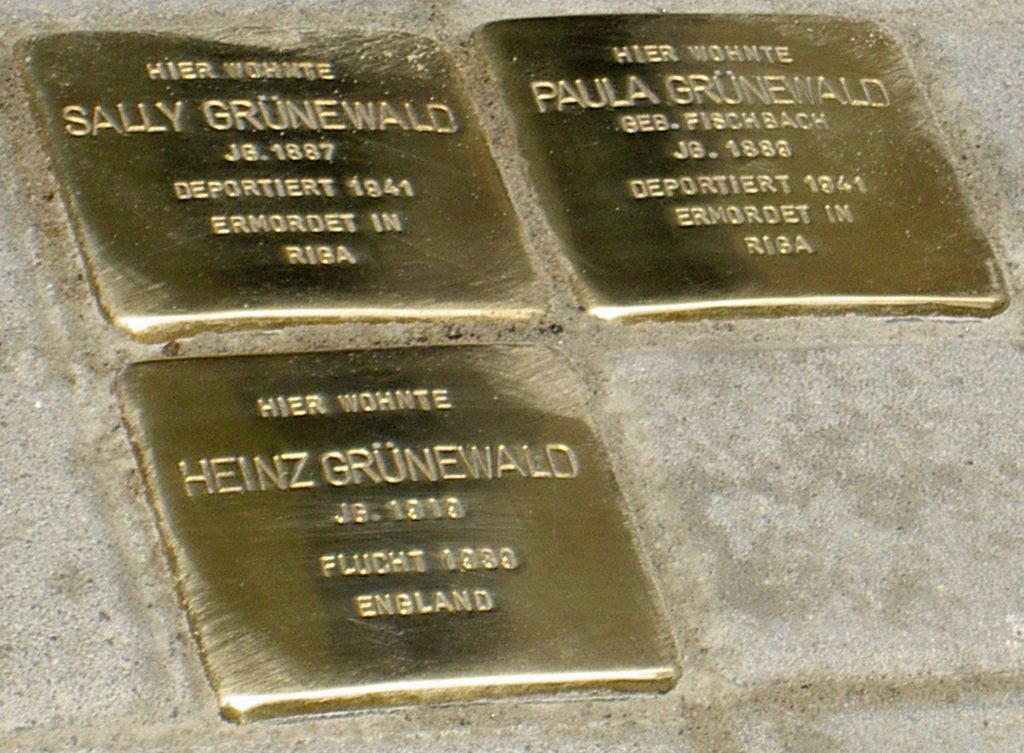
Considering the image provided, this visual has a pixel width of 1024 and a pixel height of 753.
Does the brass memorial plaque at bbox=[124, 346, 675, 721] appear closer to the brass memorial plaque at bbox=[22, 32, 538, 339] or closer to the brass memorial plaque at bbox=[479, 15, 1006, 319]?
the brass memorial plaque at bbox=[22, 32, 538, 339]

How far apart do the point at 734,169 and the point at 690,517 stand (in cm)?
48

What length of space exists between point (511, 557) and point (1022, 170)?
3.13 ft

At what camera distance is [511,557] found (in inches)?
63.2

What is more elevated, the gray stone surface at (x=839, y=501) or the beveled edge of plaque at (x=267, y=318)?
the beveled edge of plaque at (x=267, y=318)

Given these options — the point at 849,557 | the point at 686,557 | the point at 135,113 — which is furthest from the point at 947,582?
the point at 135,113

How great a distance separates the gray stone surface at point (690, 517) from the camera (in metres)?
1.54

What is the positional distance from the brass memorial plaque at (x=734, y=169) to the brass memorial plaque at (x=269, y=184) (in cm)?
11

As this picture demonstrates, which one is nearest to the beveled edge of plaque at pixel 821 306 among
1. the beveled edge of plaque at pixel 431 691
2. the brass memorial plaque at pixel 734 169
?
the brass memorial plaque at pixel 734 169

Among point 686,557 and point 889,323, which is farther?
point 889,323

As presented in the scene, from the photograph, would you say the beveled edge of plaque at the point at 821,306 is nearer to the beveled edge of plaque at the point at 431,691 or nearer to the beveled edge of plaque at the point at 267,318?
the beveled edge of plaque at the point at 267,318

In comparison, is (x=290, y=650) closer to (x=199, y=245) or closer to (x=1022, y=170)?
(x=199, y=245)

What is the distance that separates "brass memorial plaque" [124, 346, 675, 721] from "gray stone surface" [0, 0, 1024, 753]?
1.6 inches

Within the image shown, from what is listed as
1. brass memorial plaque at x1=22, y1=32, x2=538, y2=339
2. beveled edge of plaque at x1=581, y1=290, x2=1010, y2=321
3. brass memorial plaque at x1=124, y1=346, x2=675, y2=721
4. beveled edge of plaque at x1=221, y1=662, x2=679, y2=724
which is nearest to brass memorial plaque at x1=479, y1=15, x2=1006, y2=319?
beveled edge of plaque at x1=581, y1=290, x2=1010, y2=321

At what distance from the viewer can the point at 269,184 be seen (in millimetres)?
1832
